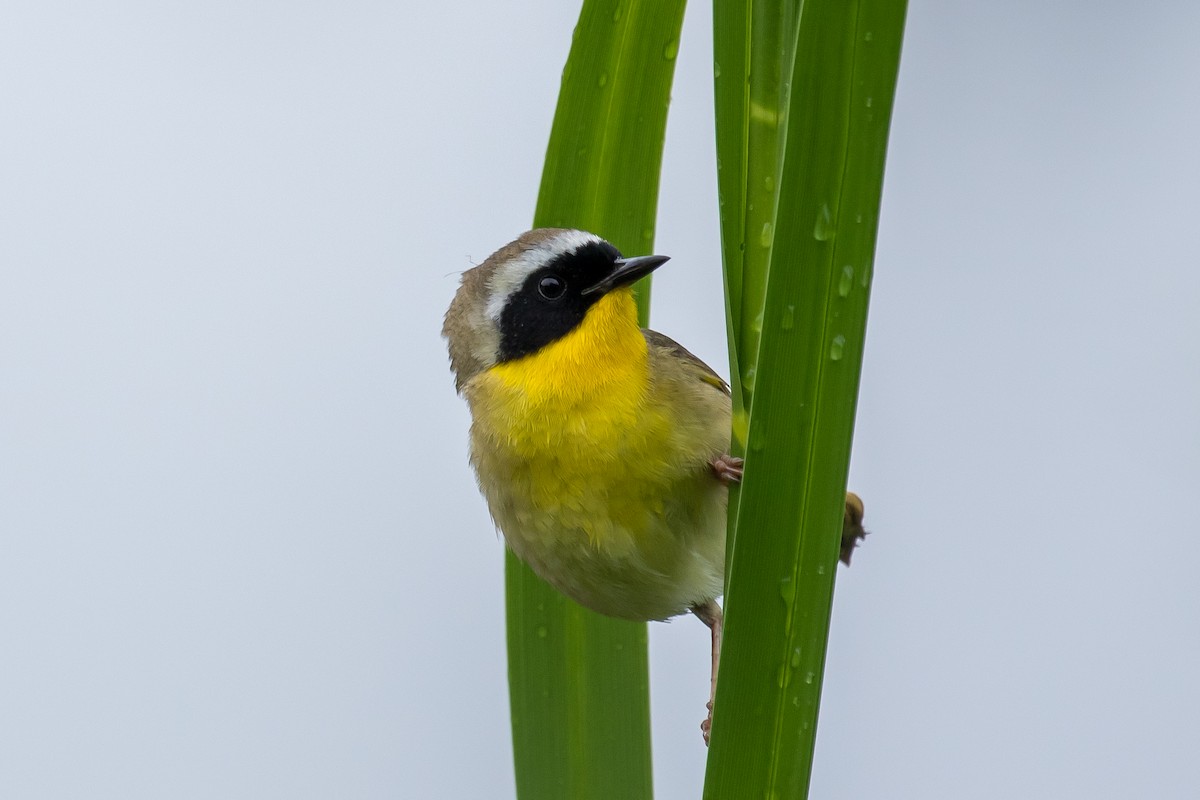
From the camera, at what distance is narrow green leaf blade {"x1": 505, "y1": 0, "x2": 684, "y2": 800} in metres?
1.02

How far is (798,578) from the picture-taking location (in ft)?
2.14

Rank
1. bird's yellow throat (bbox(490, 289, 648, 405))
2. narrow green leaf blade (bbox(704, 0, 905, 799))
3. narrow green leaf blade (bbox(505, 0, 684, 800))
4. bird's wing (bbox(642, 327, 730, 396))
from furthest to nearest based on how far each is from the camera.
→ bird's wing (bbox(642, 327, 730, 396)) → bird's yellow throat (bbox(490, 289, 648, 405)) → narrow green leaf blade (bbox(505, 0, 684, 800)) → narrow green leaf blade (bbox(704, 0, 905, 799))

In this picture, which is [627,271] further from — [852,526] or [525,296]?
[852,526]

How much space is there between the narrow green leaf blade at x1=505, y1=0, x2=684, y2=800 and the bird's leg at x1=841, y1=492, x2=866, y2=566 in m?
0.23

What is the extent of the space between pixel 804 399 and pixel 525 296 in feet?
2.08

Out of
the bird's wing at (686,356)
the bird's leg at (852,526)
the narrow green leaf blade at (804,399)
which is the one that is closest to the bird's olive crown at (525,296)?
the bird's wing at (686,356)

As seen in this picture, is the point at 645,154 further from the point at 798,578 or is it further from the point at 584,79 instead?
the point at 798,578

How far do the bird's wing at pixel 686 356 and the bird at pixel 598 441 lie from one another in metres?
0.01

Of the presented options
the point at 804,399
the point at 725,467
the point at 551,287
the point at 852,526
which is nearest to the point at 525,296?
the point at 551,287

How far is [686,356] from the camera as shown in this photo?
1.28 metres

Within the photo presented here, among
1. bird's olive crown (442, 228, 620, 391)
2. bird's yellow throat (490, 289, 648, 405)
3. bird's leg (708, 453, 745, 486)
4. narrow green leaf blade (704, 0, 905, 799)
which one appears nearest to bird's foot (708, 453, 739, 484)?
bird's leg (708, 453, 745, 486)

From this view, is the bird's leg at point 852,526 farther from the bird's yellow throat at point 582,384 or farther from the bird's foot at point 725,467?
the bird's yellow throat at point 582,384

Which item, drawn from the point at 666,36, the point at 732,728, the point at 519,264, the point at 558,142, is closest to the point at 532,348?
the point at 519,264

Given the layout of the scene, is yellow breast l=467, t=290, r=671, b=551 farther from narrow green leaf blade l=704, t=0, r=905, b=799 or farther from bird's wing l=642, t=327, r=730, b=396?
narrow green leaf blade l=704, t=0, r=905, b=799
